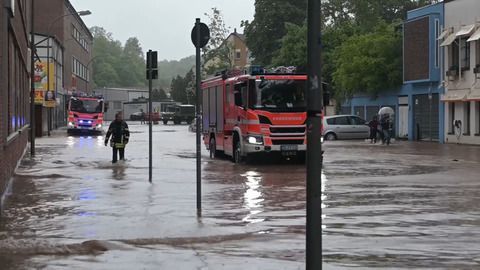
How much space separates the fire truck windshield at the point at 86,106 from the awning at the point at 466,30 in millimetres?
27391

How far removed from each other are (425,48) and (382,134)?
746 centimetres

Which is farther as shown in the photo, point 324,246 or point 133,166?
point 133,166

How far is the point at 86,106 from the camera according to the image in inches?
2024

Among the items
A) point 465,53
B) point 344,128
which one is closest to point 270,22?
point 344,128

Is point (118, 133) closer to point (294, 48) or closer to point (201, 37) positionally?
point (201, 37)

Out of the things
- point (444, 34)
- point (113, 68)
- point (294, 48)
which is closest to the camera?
point (444, 34)

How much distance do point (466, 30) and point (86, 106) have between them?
2835 centimetres

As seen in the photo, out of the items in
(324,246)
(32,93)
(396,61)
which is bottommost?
(324,246)

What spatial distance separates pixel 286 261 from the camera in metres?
7.92

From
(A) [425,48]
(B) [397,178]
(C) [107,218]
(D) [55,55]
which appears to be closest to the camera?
(C) [107,218]

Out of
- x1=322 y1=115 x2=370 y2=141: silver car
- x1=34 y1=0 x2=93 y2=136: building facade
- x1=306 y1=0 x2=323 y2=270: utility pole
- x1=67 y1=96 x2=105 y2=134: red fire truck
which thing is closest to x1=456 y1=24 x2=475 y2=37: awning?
x1=322 y1=115 x2=370 y2=141: silver car

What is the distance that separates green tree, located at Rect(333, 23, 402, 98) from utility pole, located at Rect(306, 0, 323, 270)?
4139 cm

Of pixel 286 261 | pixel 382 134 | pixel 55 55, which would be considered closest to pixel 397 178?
pixel 286 261

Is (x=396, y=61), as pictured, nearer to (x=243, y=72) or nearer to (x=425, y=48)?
(x=425, y=48)
